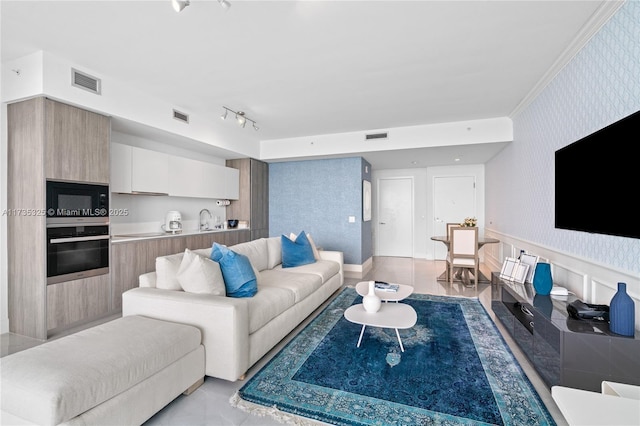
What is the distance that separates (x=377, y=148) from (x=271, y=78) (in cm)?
249

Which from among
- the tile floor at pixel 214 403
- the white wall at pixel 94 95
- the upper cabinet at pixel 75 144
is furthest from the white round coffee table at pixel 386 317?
the white wall at pixel 94 95

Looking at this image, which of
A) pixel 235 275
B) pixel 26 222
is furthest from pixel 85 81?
pixel 235 275

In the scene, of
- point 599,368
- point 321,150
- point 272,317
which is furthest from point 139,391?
point 321,150

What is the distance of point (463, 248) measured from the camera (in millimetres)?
4551

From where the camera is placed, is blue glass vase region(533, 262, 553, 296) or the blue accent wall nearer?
blue glass vase region(533, 262, 553, 296)

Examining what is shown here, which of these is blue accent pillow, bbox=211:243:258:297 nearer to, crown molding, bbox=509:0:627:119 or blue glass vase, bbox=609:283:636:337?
blue glass vase, bbox=609:283:636:337

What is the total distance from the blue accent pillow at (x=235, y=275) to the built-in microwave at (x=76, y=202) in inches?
63.2

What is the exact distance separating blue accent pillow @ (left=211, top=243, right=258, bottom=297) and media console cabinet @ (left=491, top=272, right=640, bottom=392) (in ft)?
7.20

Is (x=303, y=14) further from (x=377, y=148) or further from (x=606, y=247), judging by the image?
(x=377, y=148)

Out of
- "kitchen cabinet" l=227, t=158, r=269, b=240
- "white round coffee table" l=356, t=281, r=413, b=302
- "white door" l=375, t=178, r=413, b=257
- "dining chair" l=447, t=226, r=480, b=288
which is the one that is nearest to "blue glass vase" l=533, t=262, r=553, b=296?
"white round coffee table" l=356, t=281, r=413, b=302

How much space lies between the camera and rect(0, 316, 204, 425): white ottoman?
3.96 feet

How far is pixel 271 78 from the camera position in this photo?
3.13m

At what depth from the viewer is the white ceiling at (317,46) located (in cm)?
209

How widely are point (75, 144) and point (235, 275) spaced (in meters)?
2.17
